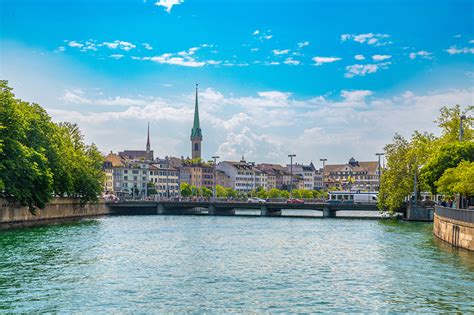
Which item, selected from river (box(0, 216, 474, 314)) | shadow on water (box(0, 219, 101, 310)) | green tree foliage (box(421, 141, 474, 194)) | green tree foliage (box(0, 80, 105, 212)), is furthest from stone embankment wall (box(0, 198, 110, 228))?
green tree foliage (box(421, 141, 474, 194))

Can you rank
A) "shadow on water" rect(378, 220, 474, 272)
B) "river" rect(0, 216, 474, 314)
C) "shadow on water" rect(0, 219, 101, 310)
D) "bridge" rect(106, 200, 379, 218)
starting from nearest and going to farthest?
"river" rect(0, 216, 474, 314)
"shadow on water" rect(0, 219, 101, 310)
"shadow on water" rect(378, 220, 474, 272)
"bridge" rect(106, 200, 379, 218)

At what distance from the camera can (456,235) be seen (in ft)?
168

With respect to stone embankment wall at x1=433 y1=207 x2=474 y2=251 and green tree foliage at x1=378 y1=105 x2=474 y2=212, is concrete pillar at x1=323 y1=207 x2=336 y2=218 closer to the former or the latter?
green tree foliage at x1=378 y1=105 x2=474 y2=212

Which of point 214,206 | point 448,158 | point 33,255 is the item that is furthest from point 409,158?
point 33,255

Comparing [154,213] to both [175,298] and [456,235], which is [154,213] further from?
[175,298]

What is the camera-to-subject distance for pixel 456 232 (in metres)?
51.3

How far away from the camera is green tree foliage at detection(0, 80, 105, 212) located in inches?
2608

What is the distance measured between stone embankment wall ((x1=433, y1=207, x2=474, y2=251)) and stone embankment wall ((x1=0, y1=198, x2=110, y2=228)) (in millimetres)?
40511

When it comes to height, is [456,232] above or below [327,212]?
below

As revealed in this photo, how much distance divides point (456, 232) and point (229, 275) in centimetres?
2012

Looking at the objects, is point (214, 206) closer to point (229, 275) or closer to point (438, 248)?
point (438, 248)

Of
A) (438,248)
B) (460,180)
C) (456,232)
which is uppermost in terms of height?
(460,180)

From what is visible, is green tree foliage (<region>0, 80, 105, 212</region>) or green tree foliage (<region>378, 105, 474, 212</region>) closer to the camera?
green tree foliage (<region>0, 80, 105, 212</region>)

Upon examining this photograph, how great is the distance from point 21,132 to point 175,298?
41079mm
